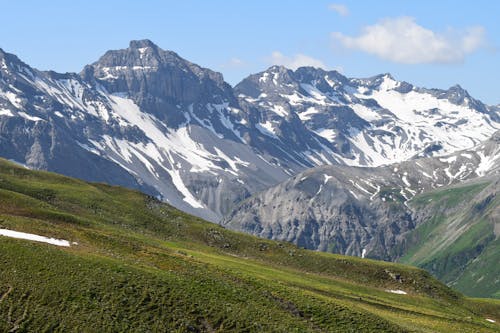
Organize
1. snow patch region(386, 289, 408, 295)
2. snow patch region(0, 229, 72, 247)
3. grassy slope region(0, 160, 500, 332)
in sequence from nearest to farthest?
grassy slope region(0, 160, 500, 332) < snow patch region(0, 229, 72, 247) < snow patch region(386, 289, 408, 295)

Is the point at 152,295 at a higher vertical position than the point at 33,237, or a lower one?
lower

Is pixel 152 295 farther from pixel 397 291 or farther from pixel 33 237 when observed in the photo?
pixel 397 291

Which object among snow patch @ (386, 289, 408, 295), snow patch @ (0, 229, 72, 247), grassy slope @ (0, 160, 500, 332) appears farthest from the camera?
snow patch @ (386, 289, 408, 295)

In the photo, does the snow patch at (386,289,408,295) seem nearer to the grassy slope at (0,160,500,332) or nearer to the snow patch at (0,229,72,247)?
the grassy slope at (0,160,500,332)

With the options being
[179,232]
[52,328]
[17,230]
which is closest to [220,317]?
[52,328]

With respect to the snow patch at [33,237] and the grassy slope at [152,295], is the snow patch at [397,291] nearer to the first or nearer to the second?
the grassy slope at [152,295]

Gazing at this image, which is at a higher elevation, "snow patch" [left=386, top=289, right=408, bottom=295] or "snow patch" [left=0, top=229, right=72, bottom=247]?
"snow patch" [left=0, top=229, right=72, bottom=247]

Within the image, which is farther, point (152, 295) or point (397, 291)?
point (397, 291)

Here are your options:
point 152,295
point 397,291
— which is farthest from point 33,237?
point 397,291

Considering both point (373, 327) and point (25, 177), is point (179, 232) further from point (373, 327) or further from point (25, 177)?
point (373, 327)

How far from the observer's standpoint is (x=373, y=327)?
7662cm

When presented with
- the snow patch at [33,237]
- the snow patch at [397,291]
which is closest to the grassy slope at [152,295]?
the snow patch at [33,237]

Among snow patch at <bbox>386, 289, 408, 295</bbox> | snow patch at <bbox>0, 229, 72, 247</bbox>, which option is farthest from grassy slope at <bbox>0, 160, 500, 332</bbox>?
snow patch at <bbox>386, 289, 408, 295</bbox>

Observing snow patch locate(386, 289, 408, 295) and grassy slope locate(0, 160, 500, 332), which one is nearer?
grassy slope locate(0, 160, 500, 332)
